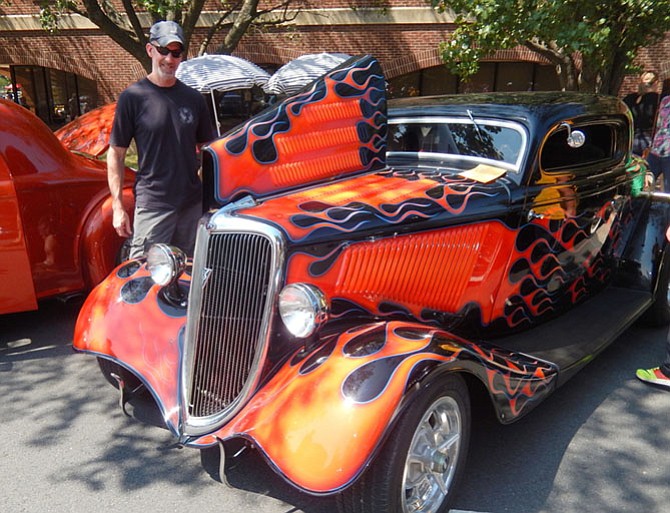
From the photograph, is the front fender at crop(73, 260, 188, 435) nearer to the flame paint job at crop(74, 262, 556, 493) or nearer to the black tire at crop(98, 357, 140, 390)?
the flame paint job at crop(74, 262, 556, 493)

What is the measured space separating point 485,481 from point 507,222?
1332 mm

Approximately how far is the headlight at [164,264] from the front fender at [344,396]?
35.2 inches

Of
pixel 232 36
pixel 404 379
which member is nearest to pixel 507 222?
pixel 404 379

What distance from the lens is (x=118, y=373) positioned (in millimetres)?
3174

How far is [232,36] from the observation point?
1155 cm

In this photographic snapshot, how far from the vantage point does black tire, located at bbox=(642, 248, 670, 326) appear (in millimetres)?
4426

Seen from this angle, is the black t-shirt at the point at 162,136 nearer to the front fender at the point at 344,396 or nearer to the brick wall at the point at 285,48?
the front fender at the point at 344,396

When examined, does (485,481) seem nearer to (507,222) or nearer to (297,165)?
(507,222)

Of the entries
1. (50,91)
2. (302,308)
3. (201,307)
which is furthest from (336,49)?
(302,308)

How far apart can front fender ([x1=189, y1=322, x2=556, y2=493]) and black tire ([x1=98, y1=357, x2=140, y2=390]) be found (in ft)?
2.95

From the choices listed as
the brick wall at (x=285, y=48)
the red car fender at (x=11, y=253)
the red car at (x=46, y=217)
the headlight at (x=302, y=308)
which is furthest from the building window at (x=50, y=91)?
the headlight at (x=302, y=308)

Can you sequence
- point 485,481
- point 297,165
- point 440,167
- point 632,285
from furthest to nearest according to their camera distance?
point 632,285, point 440,167, point 297,165, point 485,481

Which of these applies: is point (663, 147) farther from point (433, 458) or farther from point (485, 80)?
point (485, 80)

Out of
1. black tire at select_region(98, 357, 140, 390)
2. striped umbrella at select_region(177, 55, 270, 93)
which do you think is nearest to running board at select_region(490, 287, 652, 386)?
black tire at select_region(98, 357, 140, 390)
